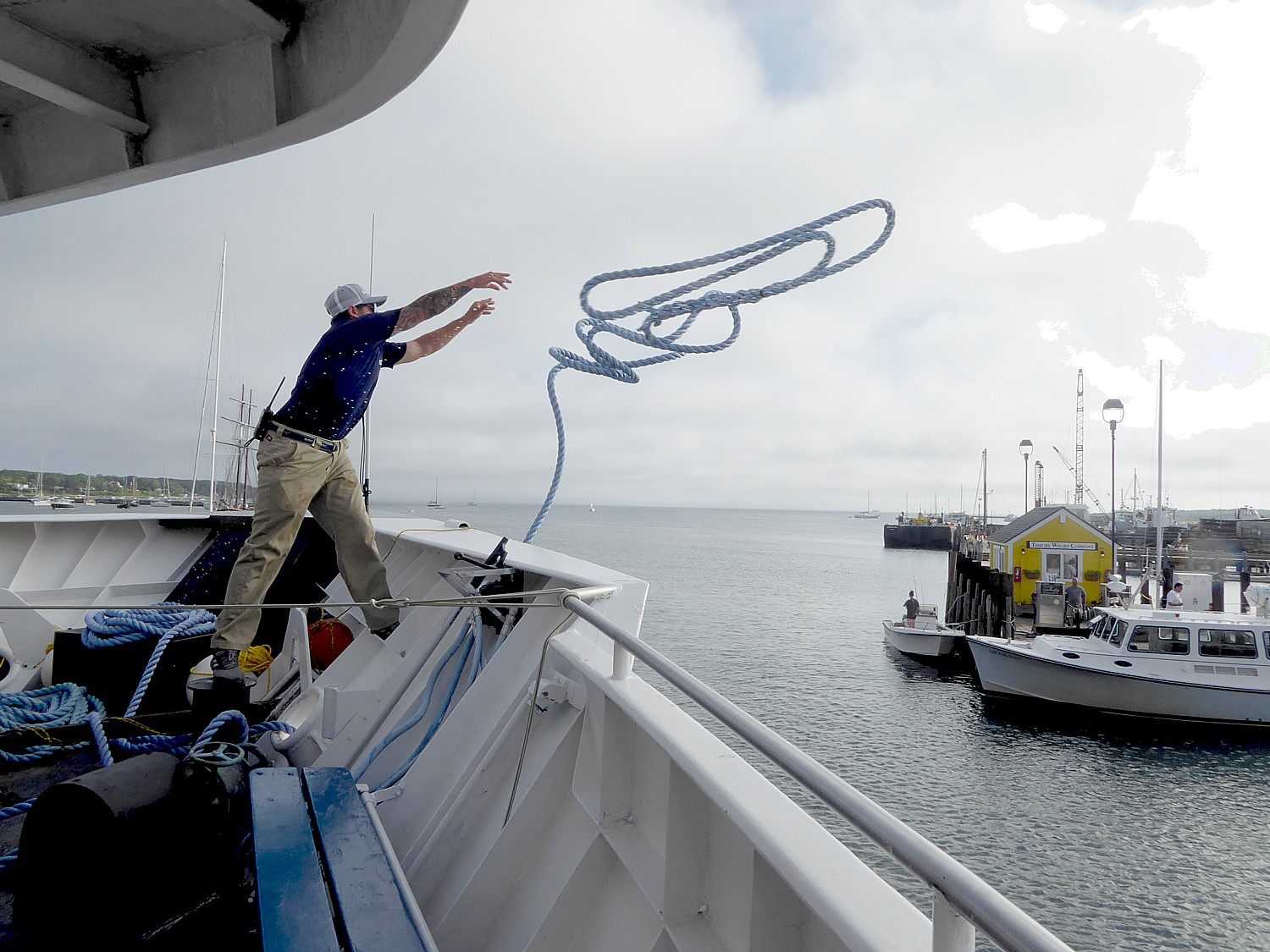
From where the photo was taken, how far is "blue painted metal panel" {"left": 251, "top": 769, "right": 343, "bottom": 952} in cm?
142

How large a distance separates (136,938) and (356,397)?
1969 millimetres

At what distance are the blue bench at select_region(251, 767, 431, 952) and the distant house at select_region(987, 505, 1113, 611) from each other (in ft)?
88.8

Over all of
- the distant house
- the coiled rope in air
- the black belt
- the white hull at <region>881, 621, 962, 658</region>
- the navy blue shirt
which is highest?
the navy blue shirt

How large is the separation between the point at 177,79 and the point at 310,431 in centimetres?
142

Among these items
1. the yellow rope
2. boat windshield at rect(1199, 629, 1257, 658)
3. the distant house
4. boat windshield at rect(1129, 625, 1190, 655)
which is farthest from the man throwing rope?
the distant house

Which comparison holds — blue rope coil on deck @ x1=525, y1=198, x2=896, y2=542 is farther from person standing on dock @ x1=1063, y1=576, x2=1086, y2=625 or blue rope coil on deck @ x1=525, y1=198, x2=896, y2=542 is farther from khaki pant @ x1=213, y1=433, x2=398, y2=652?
person standing on dock @ x1=1063, y1=576, x2=1086, y2=625

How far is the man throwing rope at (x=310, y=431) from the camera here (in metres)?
2.84

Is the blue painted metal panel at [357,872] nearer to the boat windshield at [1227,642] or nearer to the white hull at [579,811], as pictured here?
the white hull at [579,811]

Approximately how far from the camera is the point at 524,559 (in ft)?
9.39

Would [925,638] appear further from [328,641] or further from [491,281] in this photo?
[491,281]

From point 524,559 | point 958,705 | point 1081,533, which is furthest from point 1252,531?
point 524,559

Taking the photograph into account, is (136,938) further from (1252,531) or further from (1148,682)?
(1252,531)

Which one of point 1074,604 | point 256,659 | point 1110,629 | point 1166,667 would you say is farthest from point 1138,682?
point 256,659

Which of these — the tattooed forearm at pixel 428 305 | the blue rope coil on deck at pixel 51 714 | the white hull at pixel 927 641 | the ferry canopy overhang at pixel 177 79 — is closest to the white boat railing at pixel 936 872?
the ferry canopy overhang at pixel 177 79
